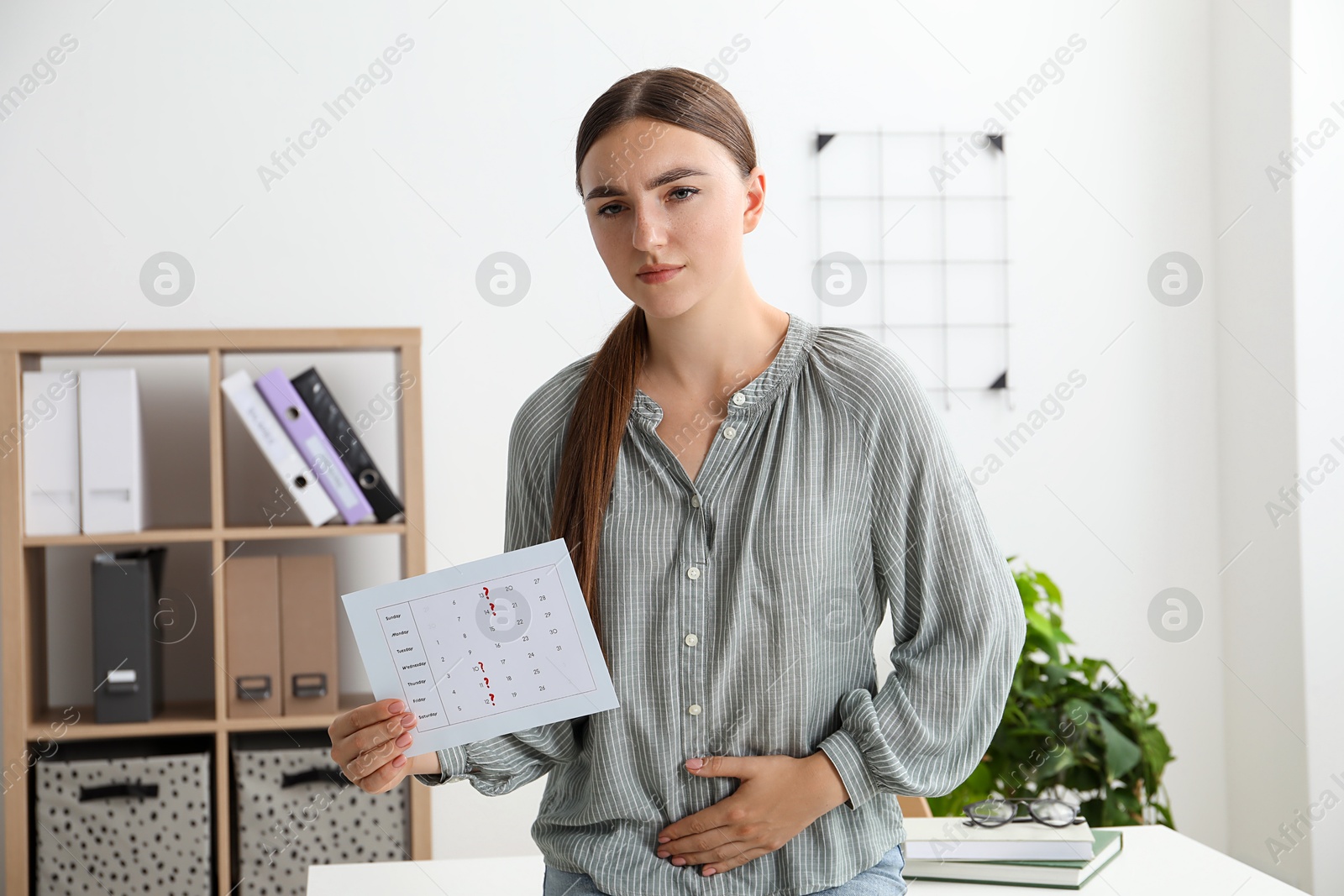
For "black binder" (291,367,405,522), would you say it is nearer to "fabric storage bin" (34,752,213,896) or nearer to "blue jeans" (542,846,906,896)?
"fabric storage bin" (34,752,213,896)

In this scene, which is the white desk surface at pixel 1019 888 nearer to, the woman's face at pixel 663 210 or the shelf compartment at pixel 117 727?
the woman's face at pixel 663 210

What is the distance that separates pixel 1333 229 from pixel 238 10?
283 centimetres

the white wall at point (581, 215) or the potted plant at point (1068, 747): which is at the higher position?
the white wall at point (581, 215)

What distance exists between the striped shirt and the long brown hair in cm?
2

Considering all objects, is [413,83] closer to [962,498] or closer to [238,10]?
[238,10]

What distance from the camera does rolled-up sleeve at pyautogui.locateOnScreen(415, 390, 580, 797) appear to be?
3.88ft

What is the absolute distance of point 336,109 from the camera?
286 centimetres

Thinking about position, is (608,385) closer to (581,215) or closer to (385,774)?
(385,774)

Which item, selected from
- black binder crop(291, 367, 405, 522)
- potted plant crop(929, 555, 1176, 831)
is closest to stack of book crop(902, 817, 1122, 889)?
potted plant crop(929, 555, 1176, 831)

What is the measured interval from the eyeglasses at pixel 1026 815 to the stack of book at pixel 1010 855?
11 mm

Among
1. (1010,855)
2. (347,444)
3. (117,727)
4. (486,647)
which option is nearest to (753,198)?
(486,647)

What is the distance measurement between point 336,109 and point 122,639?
4.57 feet

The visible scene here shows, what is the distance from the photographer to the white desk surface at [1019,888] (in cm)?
139

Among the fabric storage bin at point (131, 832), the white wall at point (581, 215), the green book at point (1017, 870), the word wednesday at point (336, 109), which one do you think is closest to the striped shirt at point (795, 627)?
the green book at point (1017, 870)
